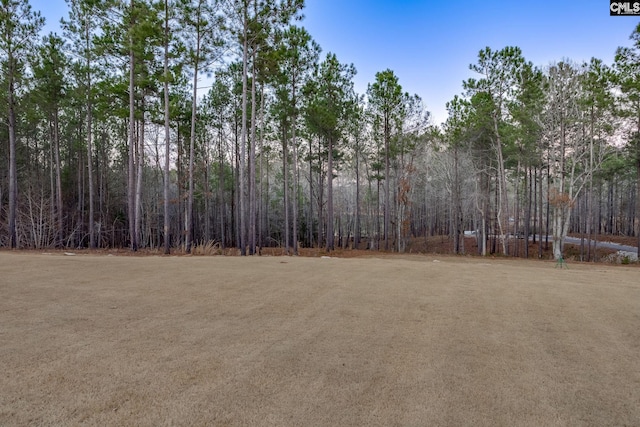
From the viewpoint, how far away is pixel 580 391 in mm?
2258

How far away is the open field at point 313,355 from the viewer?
1.99 metres

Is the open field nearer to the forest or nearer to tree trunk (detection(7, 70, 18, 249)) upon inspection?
the forest

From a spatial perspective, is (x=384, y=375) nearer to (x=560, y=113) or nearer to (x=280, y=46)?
(x=280, y=46)

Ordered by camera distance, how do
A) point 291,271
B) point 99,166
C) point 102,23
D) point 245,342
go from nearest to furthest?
point 245,342, point 291,271, point 102,23, point 99,166

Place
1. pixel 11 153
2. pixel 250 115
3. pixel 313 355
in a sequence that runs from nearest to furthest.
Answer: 1. pixel 313 355
2. pixel 11 153
3. pixel 250 115

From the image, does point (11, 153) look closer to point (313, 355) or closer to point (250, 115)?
point (250, 115)

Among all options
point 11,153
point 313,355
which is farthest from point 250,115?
point 313,355

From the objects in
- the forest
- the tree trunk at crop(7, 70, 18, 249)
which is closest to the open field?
the forest

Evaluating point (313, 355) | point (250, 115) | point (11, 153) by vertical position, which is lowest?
point (313, 355)

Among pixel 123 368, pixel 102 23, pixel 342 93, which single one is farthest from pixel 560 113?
pixel 102 23

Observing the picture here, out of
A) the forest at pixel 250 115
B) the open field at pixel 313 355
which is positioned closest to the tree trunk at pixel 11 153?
the forest at pixel 250 115

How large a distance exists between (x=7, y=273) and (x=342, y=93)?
54.1 feet

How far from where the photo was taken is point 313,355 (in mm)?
2758

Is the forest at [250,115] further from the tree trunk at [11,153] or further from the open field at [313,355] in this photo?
the open field at [313,355]
